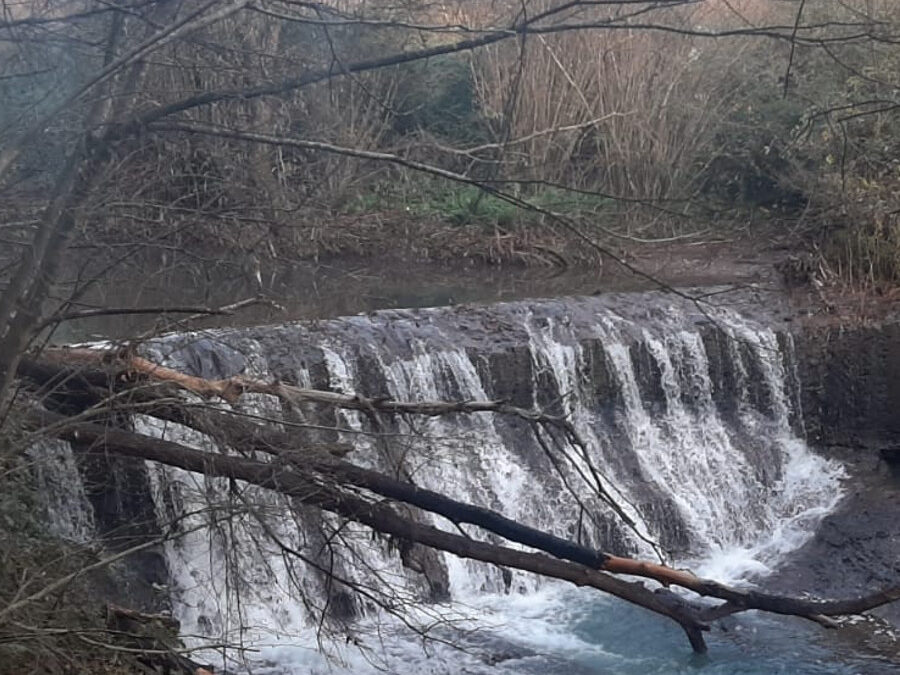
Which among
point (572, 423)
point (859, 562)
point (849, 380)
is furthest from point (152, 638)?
point (849, 380)

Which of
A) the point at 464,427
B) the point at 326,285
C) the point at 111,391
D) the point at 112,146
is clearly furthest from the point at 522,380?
the point at 112,146

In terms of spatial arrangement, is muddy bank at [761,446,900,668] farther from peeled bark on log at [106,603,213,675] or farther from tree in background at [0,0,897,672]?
peeled bark on log at [106,603,213,675]

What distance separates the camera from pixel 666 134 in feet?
47.6

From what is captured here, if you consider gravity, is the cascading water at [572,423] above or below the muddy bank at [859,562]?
above

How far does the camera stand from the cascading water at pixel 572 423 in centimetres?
805

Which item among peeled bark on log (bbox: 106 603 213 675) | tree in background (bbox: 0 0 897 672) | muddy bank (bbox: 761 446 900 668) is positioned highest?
tree in background (bbox: 0 0 897 672)

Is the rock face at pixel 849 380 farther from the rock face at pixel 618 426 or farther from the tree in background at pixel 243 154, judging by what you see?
the tree in background at pixel 243 154

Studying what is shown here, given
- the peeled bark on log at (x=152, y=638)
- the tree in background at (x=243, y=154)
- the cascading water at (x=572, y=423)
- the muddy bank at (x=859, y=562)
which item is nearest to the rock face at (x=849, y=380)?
the cascading water at (x=572, y=423)

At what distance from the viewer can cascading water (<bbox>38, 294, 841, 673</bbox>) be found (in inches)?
317

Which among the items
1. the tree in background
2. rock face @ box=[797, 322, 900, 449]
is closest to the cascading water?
rock face @ box=[797, 322, 900, 449]

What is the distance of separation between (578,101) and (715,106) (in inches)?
59.6

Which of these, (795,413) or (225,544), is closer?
(225,544)

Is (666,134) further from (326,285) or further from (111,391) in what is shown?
(111,391)

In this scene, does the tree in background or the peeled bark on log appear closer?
the tree in background
